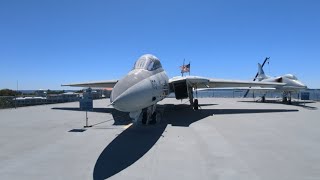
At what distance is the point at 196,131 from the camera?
11398mm

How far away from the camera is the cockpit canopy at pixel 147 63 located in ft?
43.8

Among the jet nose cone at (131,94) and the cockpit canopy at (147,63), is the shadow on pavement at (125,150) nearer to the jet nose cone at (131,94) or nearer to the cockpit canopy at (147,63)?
the jet nose cone at (131,94)

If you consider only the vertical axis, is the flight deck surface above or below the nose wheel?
below

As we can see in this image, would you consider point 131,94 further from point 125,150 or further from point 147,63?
point 147,63

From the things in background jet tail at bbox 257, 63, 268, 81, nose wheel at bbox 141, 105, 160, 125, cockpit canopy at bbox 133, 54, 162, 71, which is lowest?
nose wheel at bbox 141, 105, 160, 125

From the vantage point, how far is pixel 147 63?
13641 millimetres

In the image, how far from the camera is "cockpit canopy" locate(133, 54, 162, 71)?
13.3m

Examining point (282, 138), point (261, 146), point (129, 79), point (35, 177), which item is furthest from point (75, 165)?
point (282, 138)

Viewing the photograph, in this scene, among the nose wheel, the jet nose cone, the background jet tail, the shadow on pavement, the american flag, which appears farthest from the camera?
the background jet tail

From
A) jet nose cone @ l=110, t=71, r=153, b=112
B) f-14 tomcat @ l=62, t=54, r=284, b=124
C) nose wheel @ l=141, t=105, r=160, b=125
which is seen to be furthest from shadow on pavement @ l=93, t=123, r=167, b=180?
nose wheel @ l=141, t=105, r=160, b=125

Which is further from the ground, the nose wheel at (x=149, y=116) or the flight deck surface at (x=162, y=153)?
the nose wheel at (x=149, y=116)

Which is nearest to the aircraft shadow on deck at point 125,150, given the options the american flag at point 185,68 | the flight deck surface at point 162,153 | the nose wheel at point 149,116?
the flight deck surface at point 162,153

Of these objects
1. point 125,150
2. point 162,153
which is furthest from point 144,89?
point 162,153

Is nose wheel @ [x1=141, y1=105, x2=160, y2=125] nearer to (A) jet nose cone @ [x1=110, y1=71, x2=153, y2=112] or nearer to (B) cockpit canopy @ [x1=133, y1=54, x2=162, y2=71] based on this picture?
(B) cockpit canopy @ [x1=133, y1=54, x2=162, y2=71]
